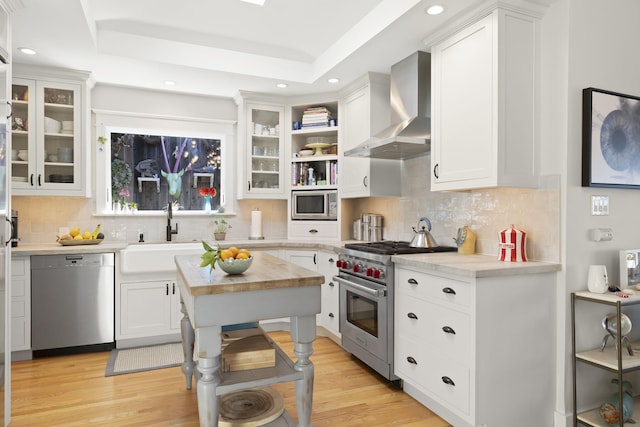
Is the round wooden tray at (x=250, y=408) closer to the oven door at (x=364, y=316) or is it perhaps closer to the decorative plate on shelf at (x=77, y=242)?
the oven door at (x=364, y=316)

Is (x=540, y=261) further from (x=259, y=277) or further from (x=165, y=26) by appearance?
(x=165, y=26)

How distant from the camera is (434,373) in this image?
2.47 m

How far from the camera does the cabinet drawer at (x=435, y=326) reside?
2240mm

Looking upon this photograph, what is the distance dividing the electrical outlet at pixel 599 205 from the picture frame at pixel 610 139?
3.4 inches

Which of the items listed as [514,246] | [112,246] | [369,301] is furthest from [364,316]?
[112,246]

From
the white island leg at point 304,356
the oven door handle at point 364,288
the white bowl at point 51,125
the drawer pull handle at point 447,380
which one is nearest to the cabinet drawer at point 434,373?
the drawer pull handle at point 447,380

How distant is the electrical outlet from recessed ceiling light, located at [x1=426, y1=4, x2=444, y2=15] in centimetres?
150

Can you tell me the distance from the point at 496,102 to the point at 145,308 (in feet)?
11.1

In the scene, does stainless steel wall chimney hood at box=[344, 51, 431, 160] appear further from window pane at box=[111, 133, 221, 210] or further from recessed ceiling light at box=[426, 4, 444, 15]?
window pane at box=[111, 133, 221, 210]

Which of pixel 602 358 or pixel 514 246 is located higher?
pixel 514 246

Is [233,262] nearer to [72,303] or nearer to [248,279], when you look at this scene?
[248,279]

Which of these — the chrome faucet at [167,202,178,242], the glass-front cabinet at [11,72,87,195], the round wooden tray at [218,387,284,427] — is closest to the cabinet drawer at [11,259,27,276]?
the glass-front cabinet at [11,72,87,195]

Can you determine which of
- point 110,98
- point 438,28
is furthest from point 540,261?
point 110,98

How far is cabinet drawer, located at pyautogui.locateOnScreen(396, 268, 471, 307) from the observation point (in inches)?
88.3
